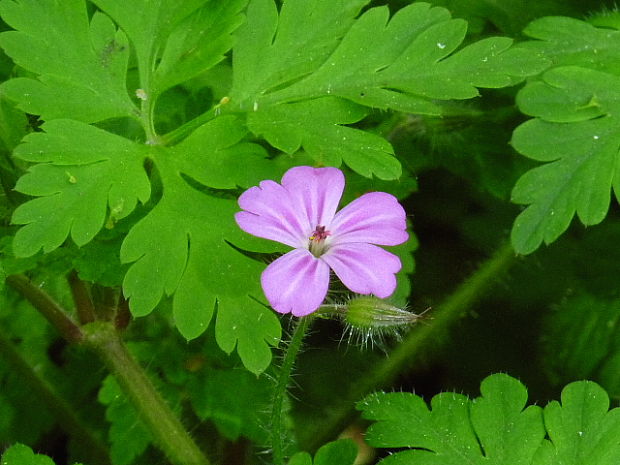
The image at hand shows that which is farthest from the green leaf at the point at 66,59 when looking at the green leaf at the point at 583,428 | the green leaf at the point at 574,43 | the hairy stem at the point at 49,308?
the green leaf at the point at 583,428

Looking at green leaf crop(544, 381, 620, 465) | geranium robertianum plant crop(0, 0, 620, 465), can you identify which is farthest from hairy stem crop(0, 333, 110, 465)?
green leaf crop(544, 381, 620, 465)

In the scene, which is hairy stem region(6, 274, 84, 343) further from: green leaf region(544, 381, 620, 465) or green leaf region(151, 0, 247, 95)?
green leaf region(544, 381, 620, 465)

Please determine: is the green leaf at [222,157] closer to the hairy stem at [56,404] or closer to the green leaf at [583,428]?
the green leaf at [583,428]

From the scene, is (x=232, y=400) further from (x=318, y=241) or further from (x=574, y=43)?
(x=574, y=43)

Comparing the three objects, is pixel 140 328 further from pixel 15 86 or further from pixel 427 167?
pixel 427 167

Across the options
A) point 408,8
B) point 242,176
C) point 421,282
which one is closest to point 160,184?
point 242,176
